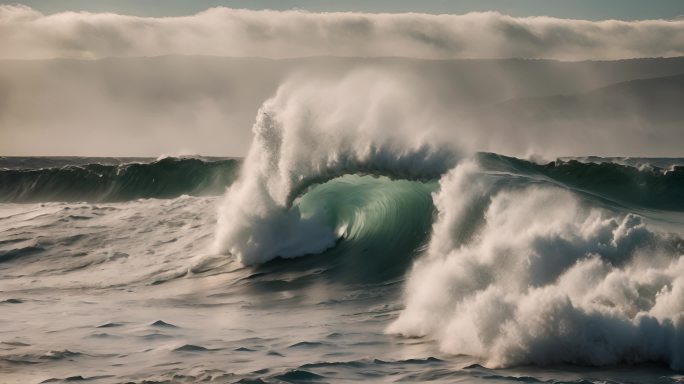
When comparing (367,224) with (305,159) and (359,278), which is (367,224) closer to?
(305,159)

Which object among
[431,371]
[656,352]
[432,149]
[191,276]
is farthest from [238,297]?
[656,352]

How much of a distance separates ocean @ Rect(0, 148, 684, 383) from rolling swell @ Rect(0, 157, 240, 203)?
6559 millimetres

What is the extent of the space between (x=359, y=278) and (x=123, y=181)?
69.1 feet

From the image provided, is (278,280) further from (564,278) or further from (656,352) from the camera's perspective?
(656,352)

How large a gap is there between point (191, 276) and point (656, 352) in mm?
10382

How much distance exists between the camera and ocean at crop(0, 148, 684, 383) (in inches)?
373

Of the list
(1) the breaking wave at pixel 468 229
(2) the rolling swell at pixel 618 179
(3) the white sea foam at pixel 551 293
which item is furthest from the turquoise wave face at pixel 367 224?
(2) the rolling swell at pixel 618 179

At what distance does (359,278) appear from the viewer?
16016 mm

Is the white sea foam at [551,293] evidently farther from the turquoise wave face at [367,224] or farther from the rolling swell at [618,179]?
the rolling swell at [618,179]

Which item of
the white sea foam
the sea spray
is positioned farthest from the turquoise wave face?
the white sea foam

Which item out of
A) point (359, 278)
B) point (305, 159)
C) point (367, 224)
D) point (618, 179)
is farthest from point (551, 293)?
point (618, 179)

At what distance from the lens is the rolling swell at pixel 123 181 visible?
33.8m

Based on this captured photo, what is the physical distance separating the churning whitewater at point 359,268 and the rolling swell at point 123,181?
19.5ft

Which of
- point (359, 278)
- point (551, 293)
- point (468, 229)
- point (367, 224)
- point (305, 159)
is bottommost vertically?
point (359, 278)
